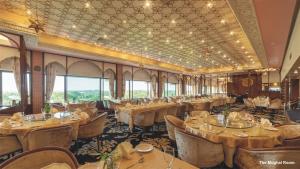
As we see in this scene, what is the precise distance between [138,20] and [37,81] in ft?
19.7

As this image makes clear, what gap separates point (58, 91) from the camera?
31.7 ft

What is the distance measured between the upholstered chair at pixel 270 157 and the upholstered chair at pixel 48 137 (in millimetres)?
2820

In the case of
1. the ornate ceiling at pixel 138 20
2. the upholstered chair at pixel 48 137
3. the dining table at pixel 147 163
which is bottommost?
the upholstered chair at pixel 48 137

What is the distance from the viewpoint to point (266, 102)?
11195 mm

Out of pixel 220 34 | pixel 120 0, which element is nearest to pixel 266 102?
pixel 220 34

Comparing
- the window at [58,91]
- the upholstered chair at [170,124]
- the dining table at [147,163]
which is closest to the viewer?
the dining table at [147,163]

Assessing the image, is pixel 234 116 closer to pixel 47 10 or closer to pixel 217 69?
pixel 47 10

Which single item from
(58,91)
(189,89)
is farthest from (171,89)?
(58,91)

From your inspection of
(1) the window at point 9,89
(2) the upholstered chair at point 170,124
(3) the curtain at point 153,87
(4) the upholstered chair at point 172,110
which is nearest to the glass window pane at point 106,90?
(1) the window at point 9,89

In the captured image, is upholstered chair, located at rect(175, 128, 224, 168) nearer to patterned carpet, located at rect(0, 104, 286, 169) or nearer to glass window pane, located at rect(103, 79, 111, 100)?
patterned carpet, located at rect(0, 104, 286, 169)

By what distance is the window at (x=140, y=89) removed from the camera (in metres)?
15.0

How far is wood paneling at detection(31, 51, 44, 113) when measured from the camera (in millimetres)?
8332

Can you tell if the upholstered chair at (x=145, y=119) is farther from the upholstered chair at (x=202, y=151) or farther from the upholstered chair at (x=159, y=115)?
the upholstered chair at (x=202, y=151)

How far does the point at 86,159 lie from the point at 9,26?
4697 millimetres
